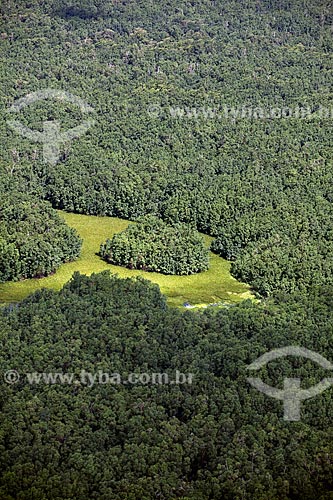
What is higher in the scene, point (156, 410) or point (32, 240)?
point (156, 410)

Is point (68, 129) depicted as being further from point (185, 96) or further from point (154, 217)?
point (154, 217)

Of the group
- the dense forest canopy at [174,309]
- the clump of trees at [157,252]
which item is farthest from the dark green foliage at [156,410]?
the clump of trees at [157,252]

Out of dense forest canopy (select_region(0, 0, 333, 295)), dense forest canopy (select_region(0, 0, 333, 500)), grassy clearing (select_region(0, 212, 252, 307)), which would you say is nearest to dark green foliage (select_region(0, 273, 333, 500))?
dense forest canopy (select_region(0, 0, 333, 500))

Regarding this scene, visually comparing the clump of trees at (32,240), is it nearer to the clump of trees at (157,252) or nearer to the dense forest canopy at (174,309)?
the dense forest canopy at (174,309)

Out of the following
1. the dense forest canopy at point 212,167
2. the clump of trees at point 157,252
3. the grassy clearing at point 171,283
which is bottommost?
the grassy clearing at point 171,283

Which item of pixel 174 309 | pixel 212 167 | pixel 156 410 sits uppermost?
pixel 156 410

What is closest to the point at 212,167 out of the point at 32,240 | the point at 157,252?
the point at 157,252

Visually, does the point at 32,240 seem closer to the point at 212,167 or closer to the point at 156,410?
the point at 212,167
